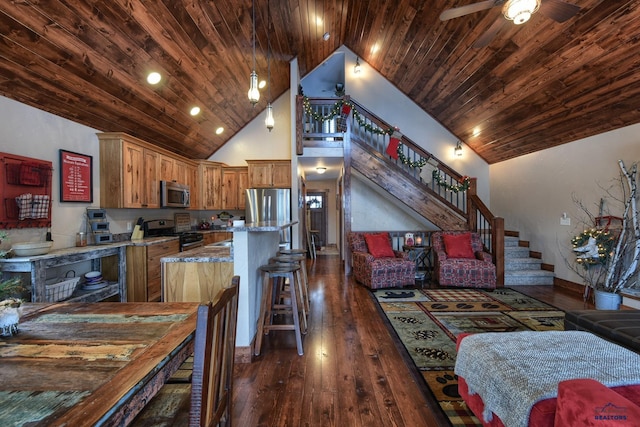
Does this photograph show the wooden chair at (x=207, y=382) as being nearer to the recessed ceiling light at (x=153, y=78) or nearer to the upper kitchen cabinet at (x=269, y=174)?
the recessed ceiling light at (x=153, y=78)

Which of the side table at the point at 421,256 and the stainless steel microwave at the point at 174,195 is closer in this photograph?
the stainless steel microwave at the point at 174,195

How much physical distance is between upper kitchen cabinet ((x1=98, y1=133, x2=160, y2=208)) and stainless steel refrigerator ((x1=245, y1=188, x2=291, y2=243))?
2.03m

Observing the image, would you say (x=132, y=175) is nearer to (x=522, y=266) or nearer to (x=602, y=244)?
(x=602, y=244)

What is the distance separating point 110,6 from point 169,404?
124 inches

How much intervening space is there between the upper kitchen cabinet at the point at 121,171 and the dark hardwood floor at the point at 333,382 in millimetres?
2843

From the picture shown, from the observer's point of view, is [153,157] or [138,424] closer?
[138,424]

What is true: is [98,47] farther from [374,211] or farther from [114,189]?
[374,211]

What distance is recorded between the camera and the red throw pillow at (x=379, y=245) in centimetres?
515

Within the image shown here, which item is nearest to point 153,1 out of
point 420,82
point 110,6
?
point 110,6

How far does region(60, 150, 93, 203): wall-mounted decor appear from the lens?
3297mm

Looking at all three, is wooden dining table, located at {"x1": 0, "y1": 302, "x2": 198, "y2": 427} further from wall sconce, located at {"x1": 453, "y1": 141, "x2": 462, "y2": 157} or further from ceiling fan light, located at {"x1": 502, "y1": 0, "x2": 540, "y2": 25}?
wall sconce, located at {"x1": 453, "y1": 141, "x2": 462, "y2": 157}

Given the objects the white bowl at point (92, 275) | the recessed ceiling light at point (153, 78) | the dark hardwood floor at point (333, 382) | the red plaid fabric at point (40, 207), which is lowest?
the dark hardwood floor at point (333, 382)

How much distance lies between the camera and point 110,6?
2457 mm

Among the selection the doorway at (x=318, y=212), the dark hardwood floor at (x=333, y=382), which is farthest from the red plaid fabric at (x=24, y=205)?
the doorway at (x=318, y=212)
